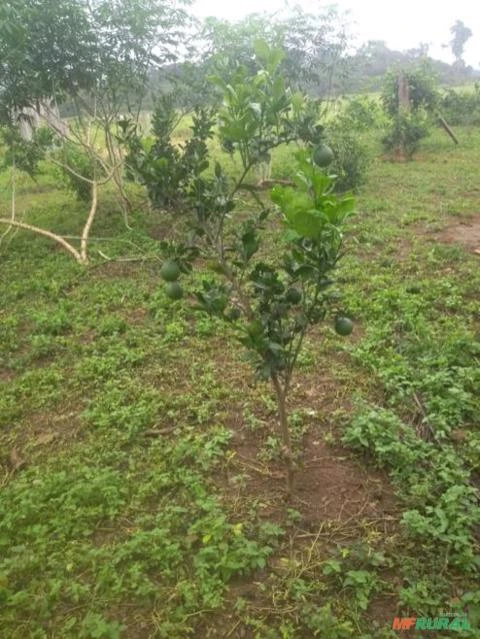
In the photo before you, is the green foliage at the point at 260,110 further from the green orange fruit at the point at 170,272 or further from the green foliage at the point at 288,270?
the green orange fruit at the point at 170,272

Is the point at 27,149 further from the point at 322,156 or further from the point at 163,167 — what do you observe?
the point at 322,156

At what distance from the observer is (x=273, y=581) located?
195 cm

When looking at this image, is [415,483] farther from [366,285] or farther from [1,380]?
[1,380]

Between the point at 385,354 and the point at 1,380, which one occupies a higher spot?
the point at 385,354

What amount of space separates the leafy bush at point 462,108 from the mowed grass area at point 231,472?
35.0 feet

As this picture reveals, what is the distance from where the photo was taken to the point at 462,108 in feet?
43.5

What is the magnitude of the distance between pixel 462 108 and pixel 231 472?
1397 cm

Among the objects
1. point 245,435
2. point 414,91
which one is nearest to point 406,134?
point 414,91

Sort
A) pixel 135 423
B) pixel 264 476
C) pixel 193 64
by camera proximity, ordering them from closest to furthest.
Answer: pixel 264 476 < pixel 135 423 < pixel 193 64

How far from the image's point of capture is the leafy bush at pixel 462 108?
43.5ft

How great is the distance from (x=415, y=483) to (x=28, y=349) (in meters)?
3.16

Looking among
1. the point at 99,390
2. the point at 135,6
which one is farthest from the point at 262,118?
the point at 135,6

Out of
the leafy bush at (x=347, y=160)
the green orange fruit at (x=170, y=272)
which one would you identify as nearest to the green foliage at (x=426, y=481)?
the green orange fruit at (x=170, y=272)

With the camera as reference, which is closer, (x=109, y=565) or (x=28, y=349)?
(x=109, y=565)
